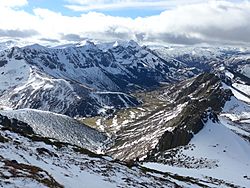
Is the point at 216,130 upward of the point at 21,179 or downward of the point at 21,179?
downward

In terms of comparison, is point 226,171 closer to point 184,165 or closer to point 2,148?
point 184,165

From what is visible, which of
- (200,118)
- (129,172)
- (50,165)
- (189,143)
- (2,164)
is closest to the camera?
(2,164)

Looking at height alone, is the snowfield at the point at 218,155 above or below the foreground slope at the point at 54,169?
below

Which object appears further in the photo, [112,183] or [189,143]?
[189,143]

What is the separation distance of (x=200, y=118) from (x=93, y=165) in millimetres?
122168

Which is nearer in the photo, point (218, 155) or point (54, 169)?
point (54, 169)

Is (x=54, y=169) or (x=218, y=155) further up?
(x=54, y=169)

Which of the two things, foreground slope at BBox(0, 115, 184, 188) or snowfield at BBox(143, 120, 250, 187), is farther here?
snowfield at BBox(143, 120, 250, 187)

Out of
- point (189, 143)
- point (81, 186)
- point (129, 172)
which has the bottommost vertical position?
point (189, 143)

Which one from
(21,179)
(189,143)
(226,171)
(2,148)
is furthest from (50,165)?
(189,143)

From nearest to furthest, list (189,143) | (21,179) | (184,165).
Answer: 1. (21,179)
2. (184,165)
3. (189,143)

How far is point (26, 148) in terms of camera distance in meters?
57.2

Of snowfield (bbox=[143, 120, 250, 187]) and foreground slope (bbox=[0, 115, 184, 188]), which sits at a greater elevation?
foreground slope (bbox=[0, 115, 184, 188])

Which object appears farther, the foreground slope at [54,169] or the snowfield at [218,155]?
the snowfield at [218,155]
